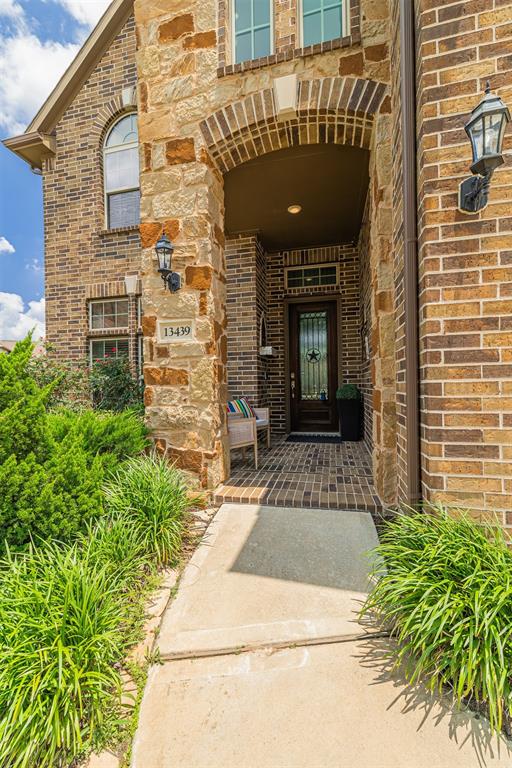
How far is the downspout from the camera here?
206cm

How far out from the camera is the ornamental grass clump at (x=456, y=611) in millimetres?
1225

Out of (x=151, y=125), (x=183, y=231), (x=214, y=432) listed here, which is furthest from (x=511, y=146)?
(x=151, y=125)

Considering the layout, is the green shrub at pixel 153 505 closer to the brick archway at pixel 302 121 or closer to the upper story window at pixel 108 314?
the brick archway at pixel 302 121

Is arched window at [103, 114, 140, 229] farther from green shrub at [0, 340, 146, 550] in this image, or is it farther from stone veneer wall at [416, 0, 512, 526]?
stone veneer wall at [416, 0, 512, 526]

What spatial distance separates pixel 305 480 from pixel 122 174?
611cm

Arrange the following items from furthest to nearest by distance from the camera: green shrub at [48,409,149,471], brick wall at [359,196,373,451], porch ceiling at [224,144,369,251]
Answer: brick wall at [359,196,373,451], porch ceiling at [224,144,369,251], green shrub at [48,409,149,471]

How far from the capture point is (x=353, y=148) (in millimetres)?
3428

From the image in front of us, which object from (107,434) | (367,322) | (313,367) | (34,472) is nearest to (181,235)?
(107,434)

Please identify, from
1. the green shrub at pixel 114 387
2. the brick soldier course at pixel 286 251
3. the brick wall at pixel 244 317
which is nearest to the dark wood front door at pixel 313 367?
the brick soldier course at pixel 286 251

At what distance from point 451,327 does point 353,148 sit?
2540mm

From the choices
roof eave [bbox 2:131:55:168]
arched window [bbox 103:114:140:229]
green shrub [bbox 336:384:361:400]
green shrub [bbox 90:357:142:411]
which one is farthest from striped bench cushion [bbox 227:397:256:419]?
roof eave [bbox 2:131:55:168]

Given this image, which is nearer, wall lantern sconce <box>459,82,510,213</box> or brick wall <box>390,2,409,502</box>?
wall lantern sconce <box>459,82,510,213</box>

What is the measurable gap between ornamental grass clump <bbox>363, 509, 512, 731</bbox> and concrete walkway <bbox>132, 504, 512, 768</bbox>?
4.5 inches

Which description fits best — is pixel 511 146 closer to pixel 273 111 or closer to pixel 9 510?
pixel 273 111
